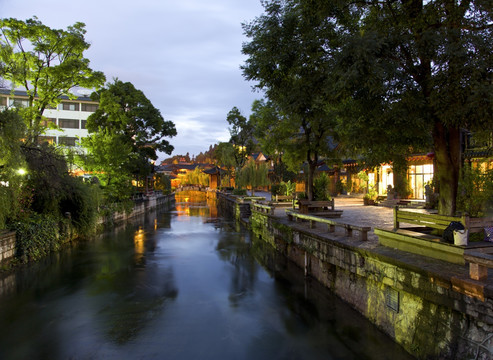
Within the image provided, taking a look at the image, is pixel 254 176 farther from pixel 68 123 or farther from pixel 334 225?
pixel 68 123

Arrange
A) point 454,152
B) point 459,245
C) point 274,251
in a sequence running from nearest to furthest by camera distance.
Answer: point 459,245
point 454,152
point 274,251

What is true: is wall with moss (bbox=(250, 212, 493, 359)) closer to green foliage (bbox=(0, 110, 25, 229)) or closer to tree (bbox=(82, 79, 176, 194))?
green foliage (bbox=(0, 110, 25, 229))

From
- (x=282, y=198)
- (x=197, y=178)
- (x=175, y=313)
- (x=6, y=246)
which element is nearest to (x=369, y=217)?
(x=175, y=313)

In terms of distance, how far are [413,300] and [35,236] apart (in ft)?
47.4

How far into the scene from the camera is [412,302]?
6.36 meters

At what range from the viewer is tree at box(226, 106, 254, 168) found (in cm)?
4325

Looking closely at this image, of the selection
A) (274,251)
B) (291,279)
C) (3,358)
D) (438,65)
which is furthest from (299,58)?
(3,358)

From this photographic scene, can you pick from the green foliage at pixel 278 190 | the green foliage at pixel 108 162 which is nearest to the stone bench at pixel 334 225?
the green foliage at pixel 278 190

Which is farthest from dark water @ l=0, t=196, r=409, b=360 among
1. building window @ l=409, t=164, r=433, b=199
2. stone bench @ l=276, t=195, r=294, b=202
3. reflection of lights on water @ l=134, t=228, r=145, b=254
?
building window @ l=409, t=164, r=433, b=199

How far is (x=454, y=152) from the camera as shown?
8.34 metres

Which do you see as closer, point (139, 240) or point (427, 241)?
point (427, 241)

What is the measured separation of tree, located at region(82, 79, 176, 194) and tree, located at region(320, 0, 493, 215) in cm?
2262

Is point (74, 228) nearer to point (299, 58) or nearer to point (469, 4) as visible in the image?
point (299, 58)

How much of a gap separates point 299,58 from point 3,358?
11.5 metres
